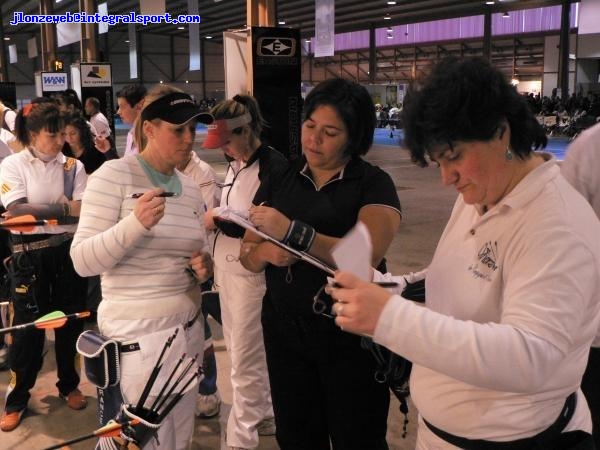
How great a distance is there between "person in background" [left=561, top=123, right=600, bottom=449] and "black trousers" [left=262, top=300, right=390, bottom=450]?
2.02 ft

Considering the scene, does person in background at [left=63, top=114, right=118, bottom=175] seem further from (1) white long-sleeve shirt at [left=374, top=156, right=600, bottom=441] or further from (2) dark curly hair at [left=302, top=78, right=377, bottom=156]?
(1) white long-sleeve shirt at [left=374, top=156, right=600, bottom=441]

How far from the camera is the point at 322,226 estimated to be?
1.96 m

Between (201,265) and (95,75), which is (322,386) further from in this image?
(95,75)

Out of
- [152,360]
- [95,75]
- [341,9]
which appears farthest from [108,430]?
[341,9]

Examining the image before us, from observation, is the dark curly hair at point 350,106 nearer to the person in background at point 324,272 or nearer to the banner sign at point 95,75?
the person in background at point 324,272

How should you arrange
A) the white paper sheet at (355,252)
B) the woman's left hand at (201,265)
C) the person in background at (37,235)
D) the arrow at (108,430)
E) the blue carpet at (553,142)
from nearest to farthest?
the white paper sheet at (355,252) < the arrow at (108,430) < the woman's left hand at (201,265) < the person in background at (37,235) < the blue carpet at (553,142)

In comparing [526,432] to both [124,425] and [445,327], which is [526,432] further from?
[124,425]

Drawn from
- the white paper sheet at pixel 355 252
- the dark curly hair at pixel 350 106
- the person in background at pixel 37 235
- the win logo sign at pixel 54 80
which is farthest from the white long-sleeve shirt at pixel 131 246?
the win logo sign at pixel 54 80

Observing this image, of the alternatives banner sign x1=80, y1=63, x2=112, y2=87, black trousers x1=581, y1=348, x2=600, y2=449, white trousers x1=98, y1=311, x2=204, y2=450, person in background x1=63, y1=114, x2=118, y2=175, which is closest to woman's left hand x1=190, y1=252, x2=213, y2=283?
white trousers x1=98, y1=311, x2=204, y2=450

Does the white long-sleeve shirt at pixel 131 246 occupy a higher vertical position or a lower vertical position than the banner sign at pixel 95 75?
lower

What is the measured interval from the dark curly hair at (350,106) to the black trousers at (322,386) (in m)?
0.60

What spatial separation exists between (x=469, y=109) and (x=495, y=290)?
0.33 m

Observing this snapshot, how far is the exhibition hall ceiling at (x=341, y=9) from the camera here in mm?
21266

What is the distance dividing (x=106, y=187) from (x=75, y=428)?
5.72 feet
